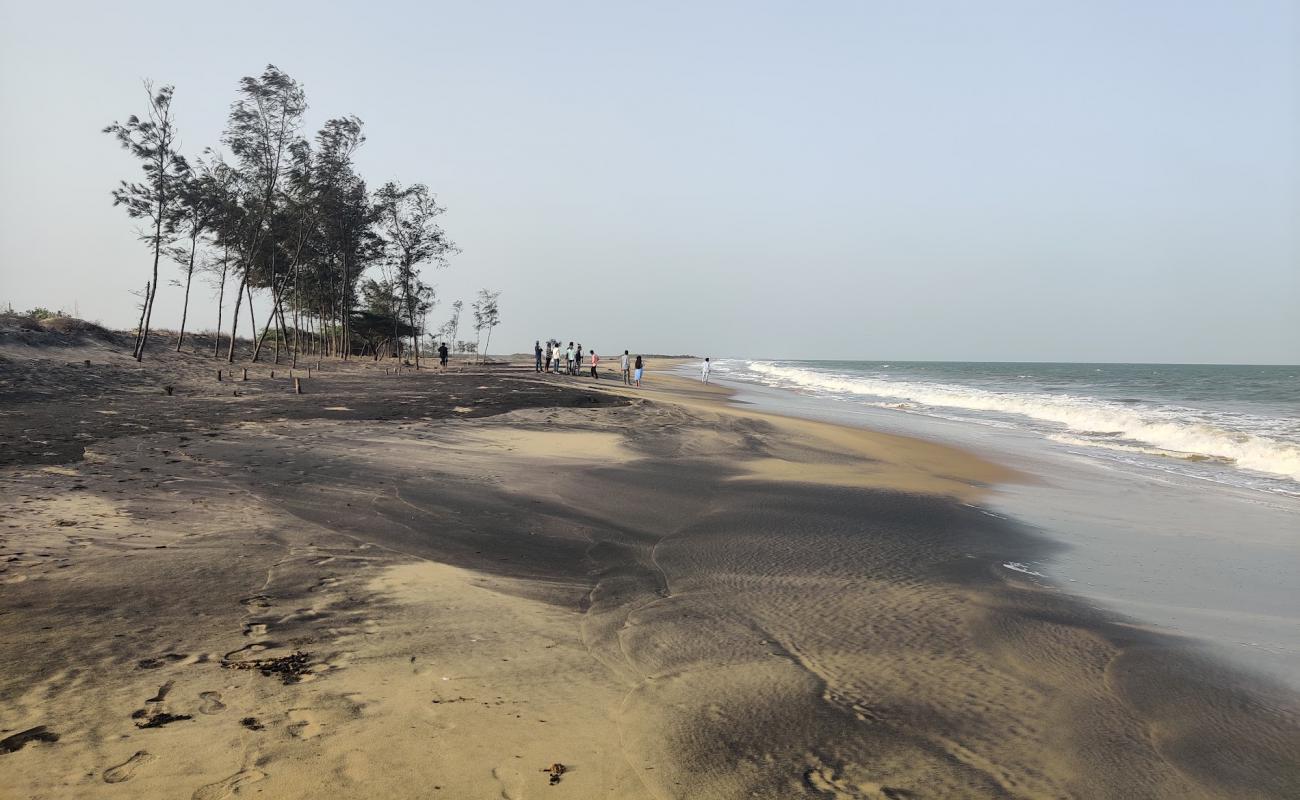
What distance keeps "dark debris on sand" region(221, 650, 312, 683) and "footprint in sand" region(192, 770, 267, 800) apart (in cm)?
95

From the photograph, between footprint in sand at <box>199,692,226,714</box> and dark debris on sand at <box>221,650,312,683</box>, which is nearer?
footprint in sand at <box>199,692,226,714</box>

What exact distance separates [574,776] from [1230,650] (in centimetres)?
550

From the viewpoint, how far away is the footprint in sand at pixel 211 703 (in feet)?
12.3

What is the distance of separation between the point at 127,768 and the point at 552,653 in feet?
7.96

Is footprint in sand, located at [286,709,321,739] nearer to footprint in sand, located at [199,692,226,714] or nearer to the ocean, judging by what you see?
footprint in sand, located at [199,692,226,714]

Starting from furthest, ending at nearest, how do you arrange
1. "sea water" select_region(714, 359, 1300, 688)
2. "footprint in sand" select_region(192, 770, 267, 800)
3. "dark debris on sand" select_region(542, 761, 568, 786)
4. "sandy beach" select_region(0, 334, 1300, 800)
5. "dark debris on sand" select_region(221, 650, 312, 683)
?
1. "sea water" select_region(714, 359, 1300, 688)
2. "dark debris on sand" select_region(221, 650, 312, 683)
3. "sandy beach" select_region(0, 334, 1300, 800)
4. "dark debris on sand" select_region(542, 761, 568, 786)
5. "footprint in sand" select_region(192, 770, 267, 800)

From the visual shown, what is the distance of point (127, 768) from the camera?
3188mm

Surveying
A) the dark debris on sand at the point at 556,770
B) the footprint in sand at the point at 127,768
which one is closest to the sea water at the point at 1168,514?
the dark debris on sand at the point at 556,770

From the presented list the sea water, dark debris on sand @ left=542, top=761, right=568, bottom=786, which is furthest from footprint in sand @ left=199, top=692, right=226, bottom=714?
the sea water

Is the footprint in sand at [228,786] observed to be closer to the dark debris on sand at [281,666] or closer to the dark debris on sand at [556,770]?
the dark debris on sand at [281,666]

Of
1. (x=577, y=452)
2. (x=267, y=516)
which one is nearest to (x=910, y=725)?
(x=267, y=516)

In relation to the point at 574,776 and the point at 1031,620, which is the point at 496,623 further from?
the point at 1031,620

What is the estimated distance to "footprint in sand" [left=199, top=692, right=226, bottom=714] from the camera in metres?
3.74

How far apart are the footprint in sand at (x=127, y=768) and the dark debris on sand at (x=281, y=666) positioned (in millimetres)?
855
